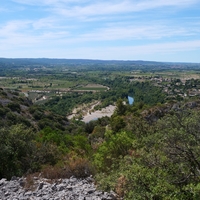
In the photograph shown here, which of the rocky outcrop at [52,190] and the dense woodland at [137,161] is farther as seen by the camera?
the rocky outcrop at [52,190]

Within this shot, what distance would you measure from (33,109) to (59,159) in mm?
40814

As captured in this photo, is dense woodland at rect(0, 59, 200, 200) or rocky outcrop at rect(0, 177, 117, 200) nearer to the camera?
dense woodland at rect(0, 59, 200, 200)

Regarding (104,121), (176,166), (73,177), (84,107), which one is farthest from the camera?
(84,107)

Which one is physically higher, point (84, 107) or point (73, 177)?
point (73, 177)

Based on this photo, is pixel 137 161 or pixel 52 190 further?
pixel 52 190

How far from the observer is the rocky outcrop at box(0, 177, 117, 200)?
39.3ft

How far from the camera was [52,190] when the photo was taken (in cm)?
1286

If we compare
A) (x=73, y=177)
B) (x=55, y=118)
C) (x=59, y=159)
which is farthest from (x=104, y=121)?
(x=73, y=177)

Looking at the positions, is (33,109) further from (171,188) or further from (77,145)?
(171,188)

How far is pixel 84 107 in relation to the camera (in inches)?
4252

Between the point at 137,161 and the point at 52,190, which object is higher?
the point at 137,161

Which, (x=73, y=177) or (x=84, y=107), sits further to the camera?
(x=84, y=107)

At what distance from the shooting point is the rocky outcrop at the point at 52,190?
11976 millimetres

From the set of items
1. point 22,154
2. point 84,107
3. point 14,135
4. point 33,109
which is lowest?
point 84,107
